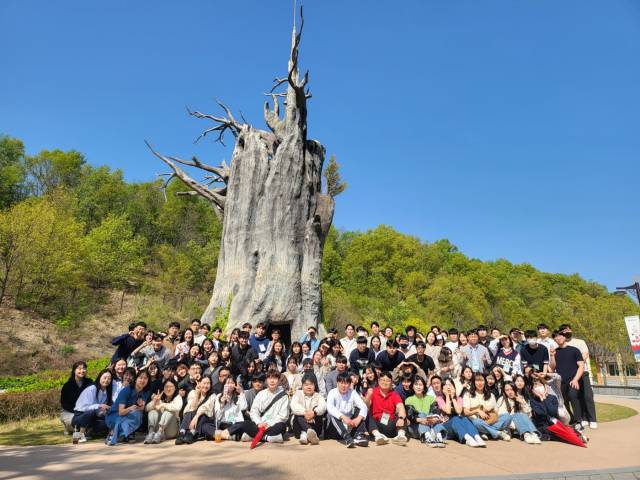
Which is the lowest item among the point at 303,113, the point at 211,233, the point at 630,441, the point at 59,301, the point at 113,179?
the point at 630,441

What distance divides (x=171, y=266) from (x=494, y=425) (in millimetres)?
25046

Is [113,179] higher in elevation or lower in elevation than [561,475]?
higher

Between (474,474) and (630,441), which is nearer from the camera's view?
(474,474)

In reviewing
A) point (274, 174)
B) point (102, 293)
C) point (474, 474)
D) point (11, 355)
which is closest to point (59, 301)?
point (102, 293)

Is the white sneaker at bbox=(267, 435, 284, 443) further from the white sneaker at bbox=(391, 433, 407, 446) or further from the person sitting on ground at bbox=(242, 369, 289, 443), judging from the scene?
the white sneaker at bbox=(391, 433, 407, 446)

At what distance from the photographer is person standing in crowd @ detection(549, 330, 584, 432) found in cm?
624

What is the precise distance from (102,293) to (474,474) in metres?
27.0

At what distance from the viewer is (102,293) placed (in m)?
26.0

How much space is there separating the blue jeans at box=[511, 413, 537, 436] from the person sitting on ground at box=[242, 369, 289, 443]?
3268mm

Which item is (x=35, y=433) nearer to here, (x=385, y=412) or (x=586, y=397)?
(x=385, y=412)

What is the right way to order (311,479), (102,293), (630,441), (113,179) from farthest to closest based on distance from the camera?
(113,179), (102,293), (630,441), (311,479)

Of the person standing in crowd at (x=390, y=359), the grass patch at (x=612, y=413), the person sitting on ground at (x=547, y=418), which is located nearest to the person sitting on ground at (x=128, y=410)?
the person standing in crowd at (x=390, y=359)

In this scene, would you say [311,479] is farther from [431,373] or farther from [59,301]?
[59,301]

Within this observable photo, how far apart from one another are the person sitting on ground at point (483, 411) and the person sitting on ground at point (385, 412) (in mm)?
993
